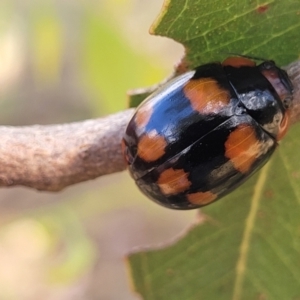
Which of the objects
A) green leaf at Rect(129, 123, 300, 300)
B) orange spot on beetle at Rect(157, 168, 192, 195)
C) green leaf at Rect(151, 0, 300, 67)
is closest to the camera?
green leaf at Rect(151, 0, 300, 67)

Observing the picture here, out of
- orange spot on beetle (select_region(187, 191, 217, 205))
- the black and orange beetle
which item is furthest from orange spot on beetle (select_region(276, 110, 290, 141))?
orange spot on beetle (select_region(187, 191, 217, 205))

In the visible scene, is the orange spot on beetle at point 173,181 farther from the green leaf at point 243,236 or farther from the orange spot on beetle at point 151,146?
the green leaf at point 243,236

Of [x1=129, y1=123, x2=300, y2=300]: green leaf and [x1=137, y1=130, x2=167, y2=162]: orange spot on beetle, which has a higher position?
[x1=137, y1=130, x2=167, y2=162]: orange spot on beetle

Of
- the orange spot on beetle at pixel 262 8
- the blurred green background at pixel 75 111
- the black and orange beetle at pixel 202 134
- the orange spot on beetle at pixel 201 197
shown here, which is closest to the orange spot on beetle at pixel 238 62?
the black and orange beetle at pixel 202 134

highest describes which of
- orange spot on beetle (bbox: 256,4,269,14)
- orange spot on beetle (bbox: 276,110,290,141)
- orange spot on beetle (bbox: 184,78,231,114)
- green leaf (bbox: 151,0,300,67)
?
orange spot on beetle (bbox: 256,4,269,14)

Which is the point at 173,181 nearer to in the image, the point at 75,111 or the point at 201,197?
the point at 201,197

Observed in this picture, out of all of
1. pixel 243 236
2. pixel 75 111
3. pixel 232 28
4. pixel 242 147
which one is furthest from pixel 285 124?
pixel 75 111

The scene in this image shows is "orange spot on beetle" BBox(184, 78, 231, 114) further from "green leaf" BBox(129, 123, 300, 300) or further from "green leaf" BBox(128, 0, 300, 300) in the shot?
"green leaf" BBox(129, 123, 300, 300)

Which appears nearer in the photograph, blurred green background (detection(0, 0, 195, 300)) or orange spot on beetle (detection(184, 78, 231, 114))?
orange spot on beetle (detection(184, 78, 231, 114))

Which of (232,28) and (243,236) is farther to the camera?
(243,236)
